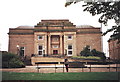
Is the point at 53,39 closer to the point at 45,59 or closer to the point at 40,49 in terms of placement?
the point at 40,49

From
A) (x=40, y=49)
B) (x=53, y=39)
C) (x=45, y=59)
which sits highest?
(x=53, y=39)

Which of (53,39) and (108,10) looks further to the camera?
(53,39)

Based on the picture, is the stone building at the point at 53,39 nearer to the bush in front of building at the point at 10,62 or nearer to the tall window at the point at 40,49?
the tall window at the point at 40,49

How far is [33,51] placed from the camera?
4019 centimetres

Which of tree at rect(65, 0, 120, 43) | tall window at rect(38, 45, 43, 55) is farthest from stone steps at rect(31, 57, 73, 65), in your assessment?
tree at rect(65, 0, 120, 43)

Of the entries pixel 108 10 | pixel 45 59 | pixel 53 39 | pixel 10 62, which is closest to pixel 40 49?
pixel 53 39

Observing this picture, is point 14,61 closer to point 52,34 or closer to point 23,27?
point 52,34

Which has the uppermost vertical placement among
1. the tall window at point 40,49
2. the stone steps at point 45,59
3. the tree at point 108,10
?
the tree at point 108,10

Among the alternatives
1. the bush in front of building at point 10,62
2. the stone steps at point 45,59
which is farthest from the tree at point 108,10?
the stone steps at point 45,59

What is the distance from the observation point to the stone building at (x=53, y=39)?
38.7 m

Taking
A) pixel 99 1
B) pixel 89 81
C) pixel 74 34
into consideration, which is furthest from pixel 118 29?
pixel 74 34

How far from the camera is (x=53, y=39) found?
40.1 m

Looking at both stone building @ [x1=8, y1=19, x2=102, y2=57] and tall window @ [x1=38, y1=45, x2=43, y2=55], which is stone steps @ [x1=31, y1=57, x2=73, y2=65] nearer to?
stone building @ [x1=8, y1=19, x2=102, y2=57]

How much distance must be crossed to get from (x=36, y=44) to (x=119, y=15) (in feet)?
101
